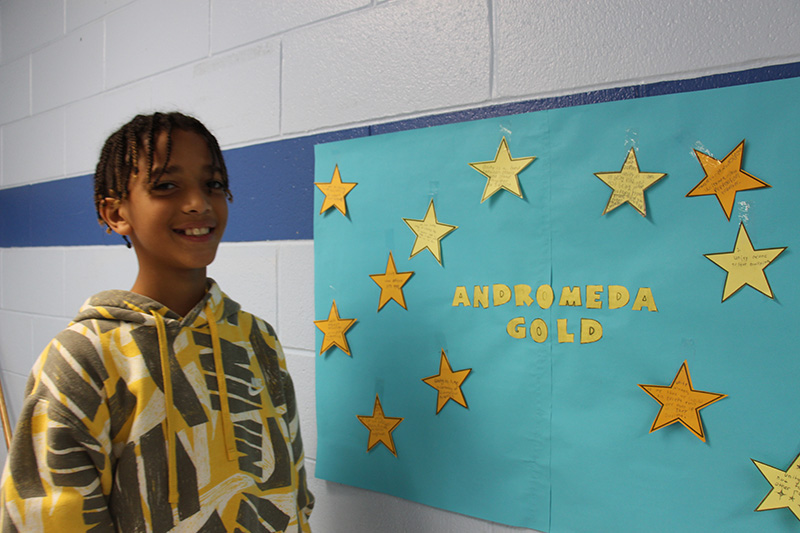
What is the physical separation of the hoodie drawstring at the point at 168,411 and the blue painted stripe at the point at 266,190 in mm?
414

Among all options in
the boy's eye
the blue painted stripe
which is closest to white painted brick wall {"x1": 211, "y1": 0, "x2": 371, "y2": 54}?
the blue painted stripe

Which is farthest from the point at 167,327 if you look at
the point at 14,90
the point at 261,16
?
the point at 14,90

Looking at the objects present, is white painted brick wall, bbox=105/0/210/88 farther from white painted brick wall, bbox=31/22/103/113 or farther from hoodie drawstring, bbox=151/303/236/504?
hoodie drawstring, bbox=151/303/236/504

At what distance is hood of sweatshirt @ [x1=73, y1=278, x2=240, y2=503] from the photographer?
27.8 inches

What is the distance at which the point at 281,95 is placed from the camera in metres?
1.13

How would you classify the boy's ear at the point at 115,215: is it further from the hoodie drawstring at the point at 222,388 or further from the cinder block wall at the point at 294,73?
the cinder block wall at the point at 294,73

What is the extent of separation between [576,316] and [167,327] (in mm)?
627

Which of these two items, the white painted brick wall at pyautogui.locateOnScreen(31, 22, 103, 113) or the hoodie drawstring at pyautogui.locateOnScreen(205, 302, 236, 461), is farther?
the white painted brick wall at pyautogui.locateOnScreen(31, 22, 103, 113)

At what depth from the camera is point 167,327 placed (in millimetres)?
743

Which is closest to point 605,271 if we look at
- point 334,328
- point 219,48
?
point 334,328

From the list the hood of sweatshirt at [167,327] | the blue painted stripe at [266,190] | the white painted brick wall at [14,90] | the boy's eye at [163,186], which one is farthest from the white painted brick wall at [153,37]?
the hood of sweatshirt at [167,327]

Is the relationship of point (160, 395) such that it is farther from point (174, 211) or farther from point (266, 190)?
point (266, 190)

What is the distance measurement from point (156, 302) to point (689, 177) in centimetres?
80

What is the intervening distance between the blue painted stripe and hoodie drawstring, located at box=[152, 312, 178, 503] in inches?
16.3
